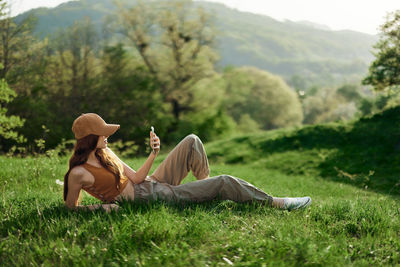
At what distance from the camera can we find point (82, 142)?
401 cm

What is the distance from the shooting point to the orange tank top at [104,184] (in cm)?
395

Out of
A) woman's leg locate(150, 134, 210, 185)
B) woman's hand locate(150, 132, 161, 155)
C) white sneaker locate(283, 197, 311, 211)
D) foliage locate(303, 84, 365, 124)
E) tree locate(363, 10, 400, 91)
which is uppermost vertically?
tree locate(363, 10, 400, 91)

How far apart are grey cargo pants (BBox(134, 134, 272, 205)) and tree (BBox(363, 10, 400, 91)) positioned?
45.8ft

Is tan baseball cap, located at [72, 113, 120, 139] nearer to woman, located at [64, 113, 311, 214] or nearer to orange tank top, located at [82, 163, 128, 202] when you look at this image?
woman, located at [64, 113, 311, 214]

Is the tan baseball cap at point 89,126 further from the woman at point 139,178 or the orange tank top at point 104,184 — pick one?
the orange tank top at point 104,184

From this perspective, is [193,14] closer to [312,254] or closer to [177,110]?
[177,110]

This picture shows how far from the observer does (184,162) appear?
179 inches

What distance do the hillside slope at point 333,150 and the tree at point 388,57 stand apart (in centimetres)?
151

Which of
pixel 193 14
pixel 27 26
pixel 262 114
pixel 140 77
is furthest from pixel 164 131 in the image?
pixel 262 114

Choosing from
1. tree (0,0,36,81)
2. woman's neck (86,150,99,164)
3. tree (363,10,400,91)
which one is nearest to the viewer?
woman's neck (86,150,99,164)

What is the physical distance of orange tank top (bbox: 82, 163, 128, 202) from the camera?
155 inches

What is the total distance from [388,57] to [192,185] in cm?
1462

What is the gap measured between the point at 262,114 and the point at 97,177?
47.6 metres

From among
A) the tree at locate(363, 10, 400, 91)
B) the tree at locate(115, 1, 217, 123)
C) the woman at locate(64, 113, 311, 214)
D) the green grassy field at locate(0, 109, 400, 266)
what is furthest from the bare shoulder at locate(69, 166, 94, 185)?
the tree at locate(115, 1, 217, 123)
